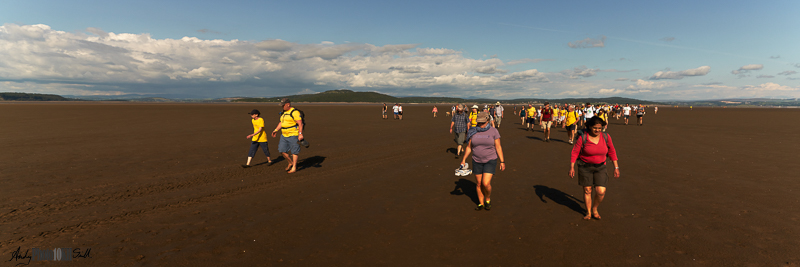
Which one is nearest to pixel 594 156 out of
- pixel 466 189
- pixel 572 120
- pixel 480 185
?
Result: pixel 480 185

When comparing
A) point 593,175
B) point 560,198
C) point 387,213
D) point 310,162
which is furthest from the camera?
point 310,162

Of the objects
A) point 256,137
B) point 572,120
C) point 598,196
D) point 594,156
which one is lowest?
point 598,196

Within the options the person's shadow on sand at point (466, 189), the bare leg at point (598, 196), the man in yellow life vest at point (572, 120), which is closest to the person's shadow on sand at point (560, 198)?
the bare leg at point (598, 196)

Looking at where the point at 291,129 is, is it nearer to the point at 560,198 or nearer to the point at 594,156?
the point at 560,198

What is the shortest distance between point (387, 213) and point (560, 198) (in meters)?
3.51

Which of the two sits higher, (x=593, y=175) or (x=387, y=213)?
(x=593, y=175)

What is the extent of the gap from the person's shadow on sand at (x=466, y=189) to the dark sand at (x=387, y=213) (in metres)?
0.08

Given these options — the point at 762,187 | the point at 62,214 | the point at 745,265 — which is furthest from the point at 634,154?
the point at 62,214

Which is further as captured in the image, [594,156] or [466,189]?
[466,189]

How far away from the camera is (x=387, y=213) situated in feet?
19.1

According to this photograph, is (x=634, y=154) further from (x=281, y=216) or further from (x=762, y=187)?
(x=281, y=216)

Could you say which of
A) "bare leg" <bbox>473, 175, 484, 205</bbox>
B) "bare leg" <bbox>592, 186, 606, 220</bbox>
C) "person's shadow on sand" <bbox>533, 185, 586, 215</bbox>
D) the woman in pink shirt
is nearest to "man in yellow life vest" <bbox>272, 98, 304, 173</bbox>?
"bare leg" <bbox>473, 175, 484, 205</bbox>

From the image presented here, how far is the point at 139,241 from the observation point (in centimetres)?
457

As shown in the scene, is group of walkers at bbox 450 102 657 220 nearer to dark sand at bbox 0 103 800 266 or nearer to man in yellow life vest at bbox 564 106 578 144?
dark sand at bbox 0 103 800 266
